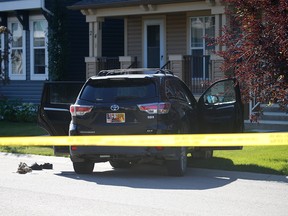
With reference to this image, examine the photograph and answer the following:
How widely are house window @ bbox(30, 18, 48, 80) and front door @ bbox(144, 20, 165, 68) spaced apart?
3917 millimetres

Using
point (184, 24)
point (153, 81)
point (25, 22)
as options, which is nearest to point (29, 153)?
point (153, 81)

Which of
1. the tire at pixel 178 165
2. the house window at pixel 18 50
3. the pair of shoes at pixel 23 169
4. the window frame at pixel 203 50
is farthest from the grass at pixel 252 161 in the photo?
the house window at pixel 18 50


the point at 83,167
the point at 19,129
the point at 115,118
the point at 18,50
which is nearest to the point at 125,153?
the point at 115,118

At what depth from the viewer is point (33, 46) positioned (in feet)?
85.6

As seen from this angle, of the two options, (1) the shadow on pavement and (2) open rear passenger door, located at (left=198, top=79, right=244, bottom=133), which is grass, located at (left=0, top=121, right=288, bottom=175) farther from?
(2) open rear passenger door, located at (left=198, top=79, right=244, bottom=133)

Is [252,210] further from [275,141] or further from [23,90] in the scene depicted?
[23,90]

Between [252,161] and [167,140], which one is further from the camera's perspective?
[252,161]

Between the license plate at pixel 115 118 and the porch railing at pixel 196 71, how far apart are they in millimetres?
8739

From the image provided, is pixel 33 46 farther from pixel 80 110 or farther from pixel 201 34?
pixel 80 110

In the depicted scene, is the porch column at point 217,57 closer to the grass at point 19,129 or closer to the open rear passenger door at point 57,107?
the grass at point 19,129

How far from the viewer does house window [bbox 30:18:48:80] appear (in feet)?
84.2

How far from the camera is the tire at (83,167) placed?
12.2m

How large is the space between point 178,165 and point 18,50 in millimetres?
16353

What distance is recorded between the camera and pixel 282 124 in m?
18.0
